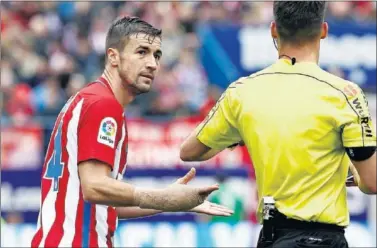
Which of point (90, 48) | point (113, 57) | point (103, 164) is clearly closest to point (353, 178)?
point (103, 164)

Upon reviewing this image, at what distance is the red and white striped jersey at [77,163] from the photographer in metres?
5.48

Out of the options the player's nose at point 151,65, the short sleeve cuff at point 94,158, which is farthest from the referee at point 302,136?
the player's nose at point 151,65

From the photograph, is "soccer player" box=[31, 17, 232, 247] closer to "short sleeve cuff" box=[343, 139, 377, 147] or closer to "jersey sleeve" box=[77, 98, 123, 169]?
"jersey sleeve" box=[77, 98, 123, 169]

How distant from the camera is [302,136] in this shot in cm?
480

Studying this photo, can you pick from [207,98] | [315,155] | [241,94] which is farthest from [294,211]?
[207,98]

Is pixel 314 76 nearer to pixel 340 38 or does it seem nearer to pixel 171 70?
pixel 340 38

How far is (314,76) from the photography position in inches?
193

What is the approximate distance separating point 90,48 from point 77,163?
1284cm

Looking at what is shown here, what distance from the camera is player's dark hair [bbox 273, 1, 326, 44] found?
194 inches

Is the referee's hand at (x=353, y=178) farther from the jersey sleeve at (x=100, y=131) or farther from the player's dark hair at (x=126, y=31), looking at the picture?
the player's dark hair at (x=126, y=31)

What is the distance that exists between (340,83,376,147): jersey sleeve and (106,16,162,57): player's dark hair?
149cm

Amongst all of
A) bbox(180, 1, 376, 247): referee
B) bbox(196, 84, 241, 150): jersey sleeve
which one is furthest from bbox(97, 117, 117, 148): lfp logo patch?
bbox(180, 1, 376, 247): referee

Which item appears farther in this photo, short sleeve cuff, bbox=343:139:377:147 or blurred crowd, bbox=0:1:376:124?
blurred crowd, bbox=0:1:376:124

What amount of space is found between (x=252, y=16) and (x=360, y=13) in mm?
1886
